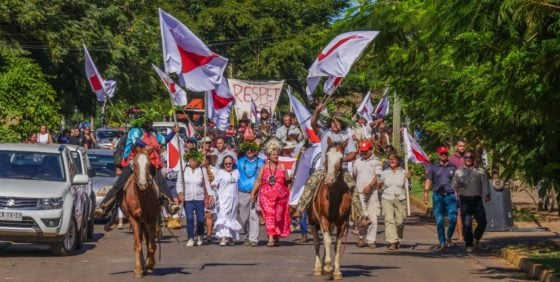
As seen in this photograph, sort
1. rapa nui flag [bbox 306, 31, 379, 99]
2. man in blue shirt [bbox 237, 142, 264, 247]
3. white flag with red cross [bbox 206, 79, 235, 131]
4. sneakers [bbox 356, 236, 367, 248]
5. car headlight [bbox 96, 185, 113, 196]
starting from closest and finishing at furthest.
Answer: rapa nui flag [bbox 306, 31, 379, 99] → sneakers [bbox 356, 236, 367, 248] → man in blue shirt [bbox 237, 142, 264, 247] → car headlight [bbox 96, 185, 113, 196] → white flag with red cross [bbox 206, 79, 235, 131]

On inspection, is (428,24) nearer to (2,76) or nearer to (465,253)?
(465,253)

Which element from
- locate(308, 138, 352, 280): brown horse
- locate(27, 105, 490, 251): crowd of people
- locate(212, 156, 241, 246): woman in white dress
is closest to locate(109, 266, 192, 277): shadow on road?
locate(308, 138, 352, 280): brown horse

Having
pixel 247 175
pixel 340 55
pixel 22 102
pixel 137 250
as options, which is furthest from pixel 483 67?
pixel 22 102

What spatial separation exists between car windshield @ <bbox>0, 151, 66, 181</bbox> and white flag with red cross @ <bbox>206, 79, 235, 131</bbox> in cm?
683

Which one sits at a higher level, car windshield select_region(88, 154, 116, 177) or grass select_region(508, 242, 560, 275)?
car windshield select_region(88, 154, 116, 177)

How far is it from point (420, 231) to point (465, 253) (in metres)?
5.83

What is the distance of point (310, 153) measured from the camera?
2166cm

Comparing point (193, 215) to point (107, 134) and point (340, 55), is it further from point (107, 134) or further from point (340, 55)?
point (107, 134)

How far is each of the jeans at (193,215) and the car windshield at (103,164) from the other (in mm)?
6238

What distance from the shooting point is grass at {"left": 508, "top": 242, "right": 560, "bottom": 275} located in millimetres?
18562

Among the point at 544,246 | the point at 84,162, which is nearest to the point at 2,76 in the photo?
the point at 84,162

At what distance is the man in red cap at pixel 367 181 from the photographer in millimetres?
24047

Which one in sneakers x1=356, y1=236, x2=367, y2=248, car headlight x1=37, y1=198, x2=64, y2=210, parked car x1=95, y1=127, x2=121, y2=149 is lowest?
sneakers x1=356, y1=236, x2=367, y2=248

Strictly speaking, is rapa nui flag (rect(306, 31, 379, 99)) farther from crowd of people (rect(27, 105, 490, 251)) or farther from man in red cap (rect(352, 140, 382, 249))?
man in red cap (rect(352, 140, 382, 249))
